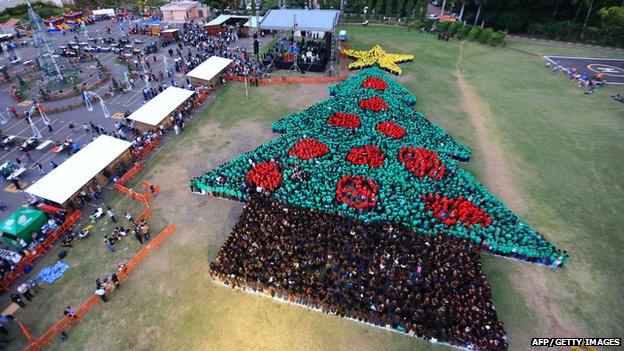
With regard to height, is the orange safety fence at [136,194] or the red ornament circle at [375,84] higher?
the red ornament circle at [375,84]

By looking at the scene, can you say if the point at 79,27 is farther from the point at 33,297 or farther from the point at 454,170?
the point at 454,170

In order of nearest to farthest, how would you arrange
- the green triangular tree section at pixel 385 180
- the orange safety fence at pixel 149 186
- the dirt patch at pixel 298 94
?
1. the green triangular tree section at pixel 385 180
2. the orange safety fence at pixel 149 186
3. the dirt patch at pixel 298 94

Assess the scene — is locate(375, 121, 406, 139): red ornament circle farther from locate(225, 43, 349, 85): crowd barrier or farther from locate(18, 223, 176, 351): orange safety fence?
locate(18, 223, 176, 351): orange safety fence

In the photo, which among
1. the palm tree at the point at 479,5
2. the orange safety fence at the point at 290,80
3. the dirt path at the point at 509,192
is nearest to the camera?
the dirt path at the point at 509,192

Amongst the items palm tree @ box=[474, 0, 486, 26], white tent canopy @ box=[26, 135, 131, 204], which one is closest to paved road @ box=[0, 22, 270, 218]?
white tent canopy @ box=[26, 135, 131, 204]

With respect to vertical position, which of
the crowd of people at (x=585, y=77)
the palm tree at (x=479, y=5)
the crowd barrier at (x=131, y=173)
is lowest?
the crowd barrier at (x=131, y=173)

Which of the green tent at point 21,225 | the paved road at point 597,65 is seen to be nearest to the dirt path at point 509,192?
the paved road at point 597,65

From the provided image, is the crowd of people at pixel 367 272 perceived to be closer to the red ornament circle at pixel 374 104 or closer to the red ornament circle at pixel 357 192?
the red ornament circle at pixel 357 192
